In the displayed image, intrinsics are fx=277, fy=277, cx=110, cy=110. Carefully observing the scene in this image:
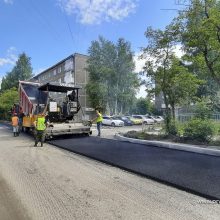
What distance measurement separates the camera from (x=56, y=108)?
1520 centimetres

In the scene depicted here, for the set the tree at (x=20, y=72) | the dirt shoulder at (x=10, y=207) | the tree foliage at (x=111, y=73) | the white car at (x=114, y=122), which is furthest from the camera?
the tree at (x=20, y=72)

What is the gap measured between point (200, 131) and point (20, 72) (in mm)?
60698

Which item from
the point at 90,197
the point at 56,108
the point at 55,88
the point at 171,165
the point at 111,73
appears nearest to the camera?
the point at 90,197

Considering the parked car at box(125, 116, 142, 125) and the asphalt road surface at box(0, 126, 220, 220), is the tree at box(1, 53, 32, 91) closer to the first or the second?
the parked car at box(125, 116, 142, 125)

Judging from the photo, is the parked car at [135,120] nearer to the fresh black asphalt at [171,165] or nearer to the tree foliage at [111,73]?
the tree foliage at [111,73]

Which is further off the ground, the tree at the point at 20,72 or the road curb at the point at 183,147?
the tree at the point at 20,72

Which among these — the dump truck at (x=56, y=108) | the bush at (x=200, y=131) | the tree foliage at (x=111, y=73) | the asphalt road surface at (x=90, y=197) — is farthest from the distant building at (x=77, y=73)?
the asphalt road surface at (x=90, y=197)

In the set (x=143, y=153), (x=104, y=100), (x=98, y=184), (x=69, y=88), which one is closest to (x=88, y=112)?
(x=104, y=100)

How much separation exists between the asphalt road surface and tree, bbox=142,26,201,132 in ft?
23.2

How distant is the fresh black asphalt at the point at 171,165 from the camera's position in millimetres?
5566

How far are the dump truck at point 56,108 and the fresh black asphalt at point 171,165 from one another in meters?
3.67

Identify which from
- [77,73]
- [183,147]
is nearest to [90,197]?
[183,147]

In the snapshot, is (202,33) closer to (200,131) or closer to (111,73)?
(200,131)

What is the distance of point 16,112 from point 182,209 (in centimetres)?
1629
